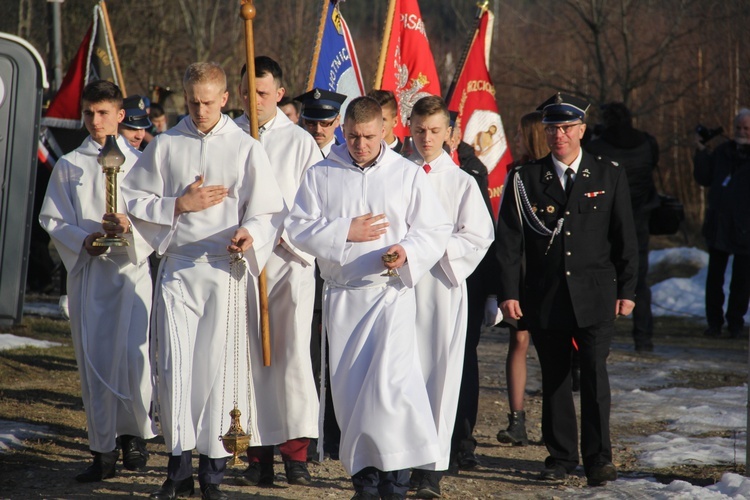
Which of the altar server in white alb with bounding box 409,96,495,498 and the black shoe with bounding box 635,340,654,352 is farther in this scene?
the black shoe with bounding box 635,340,654,352

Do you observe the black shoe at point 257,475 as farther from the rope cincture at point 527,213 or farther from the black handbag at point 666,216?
the black handbag at point 666,216

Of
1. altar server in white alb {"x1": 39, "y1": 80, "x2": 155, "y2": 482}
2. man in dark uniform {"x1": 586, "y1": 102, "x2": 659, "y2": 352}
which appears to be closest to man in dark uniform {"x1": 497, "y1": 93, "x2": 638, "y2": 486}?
altar server in white alb {"x1": 39, "y1": 80, "x2": 155, "y2": 482}

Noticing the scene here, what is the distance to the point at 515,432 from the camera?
23.8 ft

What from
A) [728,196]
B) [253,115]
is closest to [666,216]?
[728,196]

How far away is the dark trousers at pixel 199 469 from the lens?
565cm

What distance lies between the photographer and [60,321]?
12.2 meters

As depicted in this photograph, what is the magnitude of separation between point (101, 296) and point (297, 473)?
1545 mm

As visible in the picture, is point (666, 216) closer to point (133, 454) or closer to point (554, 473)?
point (554, 473)

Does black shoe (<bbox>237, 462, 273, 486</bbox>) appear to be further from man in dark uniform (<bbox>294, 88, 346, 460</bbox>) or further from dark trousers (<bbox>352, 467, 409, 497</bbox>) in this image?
dark trousers (<bbox>352, 467, 409, 497</bbox>)

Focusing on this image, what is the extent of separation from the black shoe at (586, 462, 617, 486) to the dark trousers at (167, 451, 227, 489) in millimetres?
2042

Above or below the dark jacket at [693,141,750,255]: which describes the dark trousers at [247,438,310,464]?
below

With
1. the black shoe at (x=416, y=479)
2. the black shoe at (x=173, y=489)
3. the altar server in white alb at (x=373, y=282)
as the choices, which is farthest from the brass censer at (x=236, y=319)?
the black shoe at (x=416, y=479)

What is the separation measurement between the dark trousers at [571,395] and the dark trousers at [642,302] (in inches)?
172

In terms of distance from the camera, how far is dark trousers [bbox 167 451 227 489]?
18.5 ft
